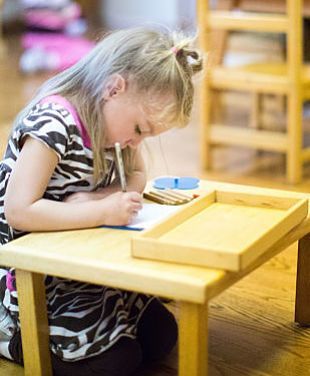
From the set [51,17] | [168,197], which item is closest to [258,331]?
[168,197]

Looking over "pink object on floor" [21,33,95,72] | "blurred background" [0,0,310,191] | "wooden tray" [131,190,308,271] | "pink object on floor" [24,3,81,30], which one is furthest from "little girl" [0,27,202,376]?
"pink object on floor" [24,3,81,30]

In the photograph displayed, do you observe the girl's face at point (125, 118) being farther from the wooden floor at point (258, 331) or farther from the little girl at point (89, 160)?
the wooden floor at point (258, 331)

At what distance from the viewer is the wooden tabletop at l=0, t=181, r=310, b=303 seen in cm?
125

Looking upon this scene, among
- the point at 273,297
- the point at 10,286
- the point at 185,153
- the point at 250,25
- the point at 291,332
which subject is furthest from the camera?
the point at 185,153

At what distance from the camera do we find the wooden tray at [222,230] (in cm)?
129

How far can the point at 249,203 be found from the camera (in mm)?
1585

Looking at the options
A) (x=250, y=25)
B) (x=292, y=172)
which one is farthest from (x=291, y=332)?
(x=250, y=25)

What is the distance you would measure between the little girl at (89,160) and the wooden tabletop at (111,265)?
0.05m

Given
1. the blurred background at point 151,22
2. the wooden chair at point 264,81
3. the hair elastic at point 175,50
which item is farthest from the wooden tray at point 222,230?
the wooden chair at point 264,81

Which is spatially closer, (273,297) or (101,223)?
(101,223)

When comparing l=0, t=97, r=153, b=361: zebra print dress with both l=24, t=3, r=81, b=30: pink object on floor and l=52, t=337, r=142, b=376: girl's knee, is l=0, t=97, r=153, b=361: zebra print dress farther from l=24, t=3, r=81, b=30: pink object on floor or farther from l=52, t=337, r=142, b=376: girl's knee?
l=24, t=3, r=81, b=30: pink object on floor

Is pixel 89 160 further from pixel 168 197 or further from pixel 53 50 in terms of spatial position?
pixel 53 50

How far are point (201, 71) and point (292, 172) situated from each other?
3.93 ft

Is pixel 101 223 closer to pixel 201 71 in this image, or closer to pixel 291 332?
pixel 201 71
